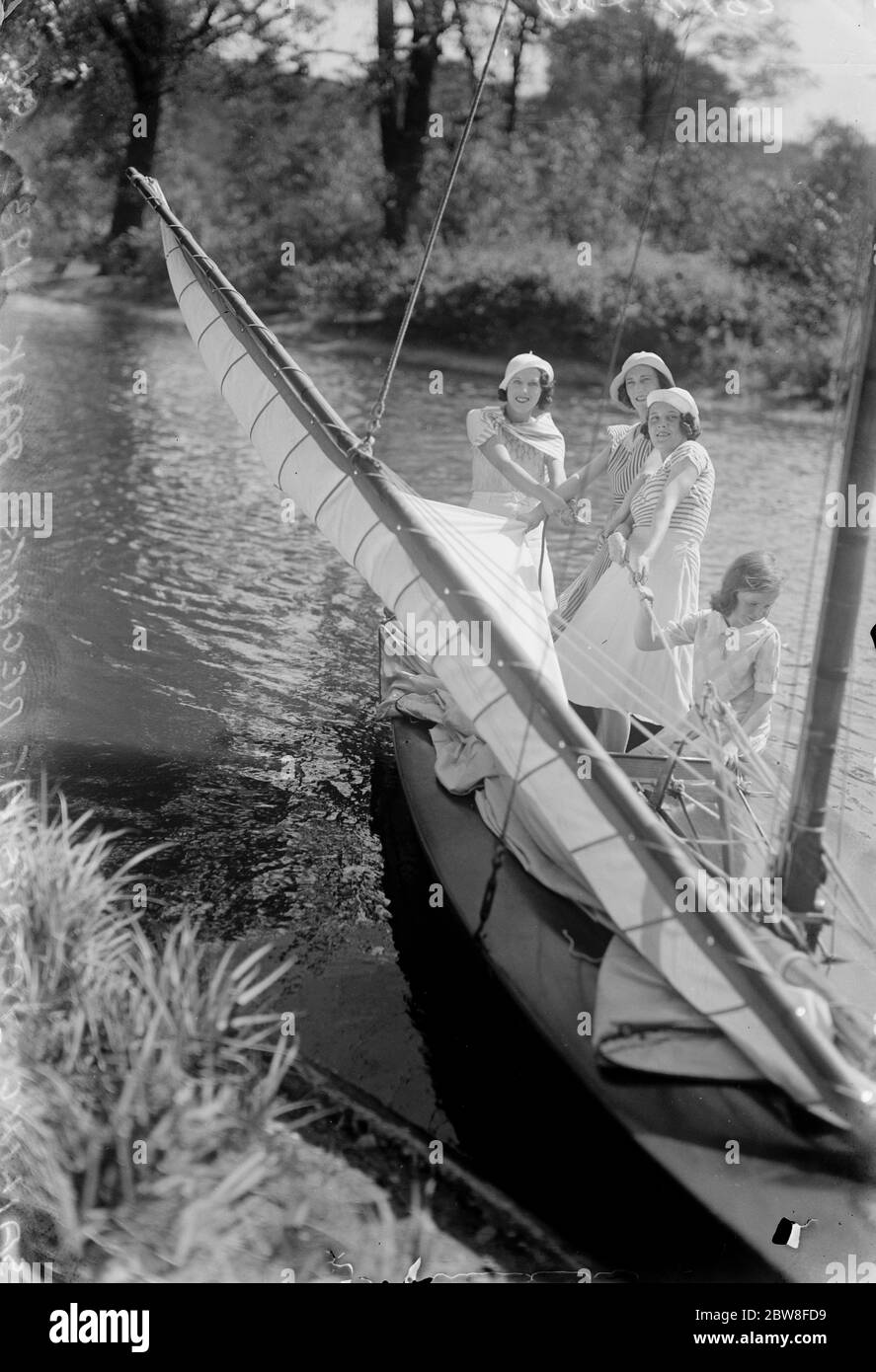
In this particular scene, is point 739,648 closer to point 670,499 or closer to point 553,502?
point 670,499

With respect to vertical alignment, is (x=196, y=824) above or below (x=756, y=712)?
below

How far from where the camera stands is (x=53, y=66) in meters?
5.68

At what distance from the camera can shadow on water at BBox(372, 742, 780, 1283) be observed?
2.70m

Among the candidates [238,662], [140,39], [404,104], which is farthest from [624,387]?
[404,104]

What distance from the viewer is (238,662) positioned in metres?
5.63

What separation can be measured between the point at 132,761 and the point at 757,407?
10.1m

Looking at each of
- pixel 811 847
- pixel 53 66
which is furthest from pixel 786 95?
pixel 811 847

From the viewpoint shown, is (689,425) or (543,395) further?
(543,395)

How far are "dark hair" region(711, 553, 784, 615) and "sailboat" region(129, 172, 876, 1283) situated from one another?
618 millimetres

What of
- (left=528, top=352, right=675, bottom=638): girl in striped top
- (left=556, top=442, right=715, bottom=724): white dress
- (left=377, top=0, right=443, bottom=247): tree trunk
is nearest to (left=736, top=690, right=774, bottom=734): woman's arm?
(left=556, top=442, right=715, bottom=724): white dress

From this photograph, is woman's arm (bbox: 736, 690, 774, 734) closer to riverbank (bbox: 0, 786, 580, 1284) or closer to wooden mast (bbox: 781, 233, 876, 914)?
wooden mast (bbox: 781, 233, 876, 914)

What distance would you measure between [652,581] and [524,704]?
148cm

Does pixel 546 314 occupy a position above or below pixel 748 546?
above
